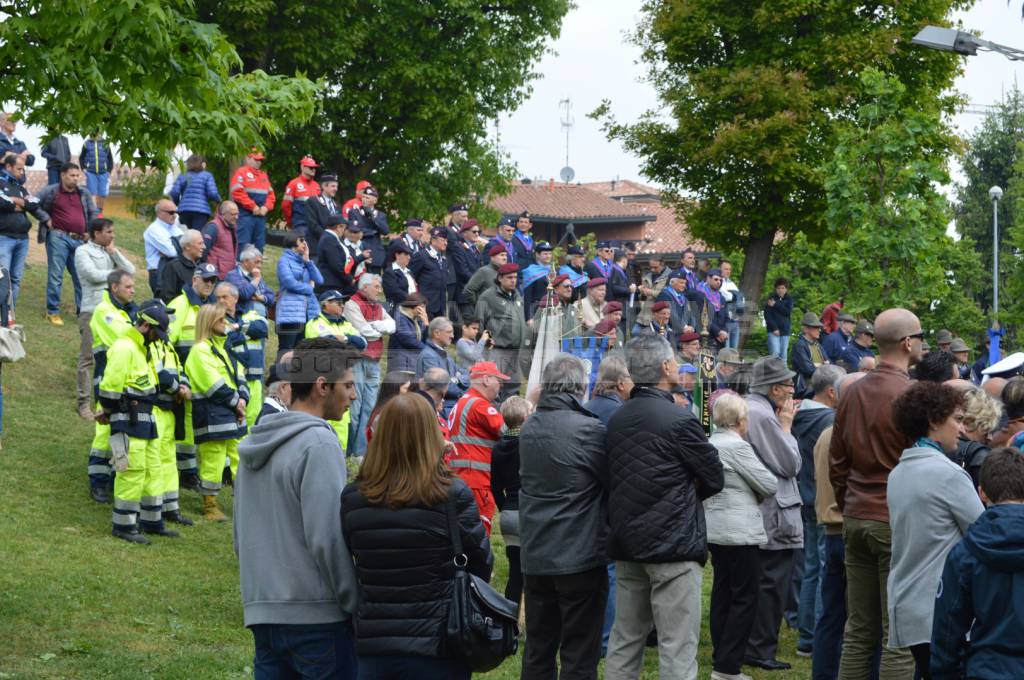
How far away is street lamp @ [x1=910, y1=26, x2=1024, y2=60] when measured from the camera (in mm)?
15758

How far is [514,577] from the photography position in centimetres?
908

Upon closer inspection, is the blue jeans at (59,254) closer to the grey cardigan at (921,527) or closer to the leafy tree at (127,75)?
the leafy tree at (127,75)

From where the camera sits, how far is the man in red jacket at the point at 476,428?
29.6 feet

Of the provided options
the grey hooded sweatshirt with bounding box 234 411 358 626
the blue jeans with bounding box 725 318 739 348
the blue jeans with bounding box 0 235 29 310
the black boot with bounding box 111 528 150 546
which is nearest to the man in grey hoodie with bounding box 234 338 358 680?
the grey hooded sweatshirt with bounding box 234 411 358 626

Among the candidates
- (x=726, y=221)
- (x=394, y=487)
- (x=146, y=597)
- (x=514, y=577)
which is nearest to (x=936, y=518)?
(x=394, y=487)

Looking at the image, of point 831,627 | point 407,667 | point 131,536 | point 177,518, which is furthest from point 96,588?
point 831,627

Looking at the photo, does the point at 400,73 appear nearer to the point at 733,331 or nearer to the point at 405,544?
the point at 733,331

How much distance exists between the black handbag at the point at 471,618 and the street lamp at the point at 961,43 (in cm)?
1310

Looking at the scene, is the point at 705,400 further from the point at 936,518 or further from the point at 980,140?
the point at 980,140

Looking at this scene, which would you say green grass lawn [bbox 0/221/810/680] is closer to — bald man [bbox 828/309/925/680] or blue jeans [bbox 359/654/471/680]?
bald man [bbox 828/309/925/680]

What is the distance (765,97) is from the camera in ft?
106

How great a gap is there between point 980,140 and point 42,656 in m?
59.4

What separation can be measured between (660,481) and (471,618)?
220 centimetres

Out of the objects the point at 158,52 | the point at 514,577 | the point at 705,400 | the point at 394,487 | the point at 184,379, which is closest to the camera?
the point at 394,487
